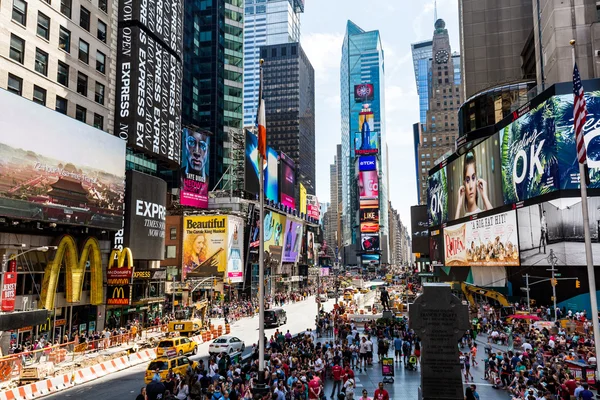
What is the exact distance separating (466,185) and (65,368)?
59513 millimetres

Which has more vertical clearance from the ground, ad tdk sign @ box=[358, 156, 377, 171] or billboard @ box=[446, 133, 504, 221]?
ad tdk sign @ box=[358, 156, 377, 171]

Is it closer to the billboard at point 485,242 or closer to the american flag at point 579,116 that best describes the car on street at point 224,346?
the american flag at point 579,116

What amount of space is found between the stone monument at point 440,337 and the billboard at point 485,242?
44545mm

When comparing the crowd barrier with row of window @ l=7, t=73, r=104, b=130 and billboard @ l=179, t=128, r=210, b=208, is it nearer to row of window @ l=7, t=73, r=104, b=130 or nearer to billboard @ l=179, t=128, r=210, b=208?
row of window @ l=7, t=73, r=104, b=130

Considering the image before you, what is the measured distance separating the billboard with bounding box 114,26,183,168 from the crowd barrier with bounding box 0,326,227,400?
21079 millimetres

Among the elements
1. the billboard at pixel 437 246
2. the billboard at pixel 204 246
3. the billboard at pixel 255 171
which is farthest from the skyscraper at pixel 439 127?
the billboard at pixel 204 246

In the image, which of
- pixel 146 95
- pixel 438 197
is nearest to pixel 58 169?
A: pixel 146 95

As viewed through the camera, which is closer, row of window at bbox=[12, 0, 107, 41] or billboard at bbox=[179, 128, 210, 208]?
row of window at bbox=[12, 0, 107, 41]

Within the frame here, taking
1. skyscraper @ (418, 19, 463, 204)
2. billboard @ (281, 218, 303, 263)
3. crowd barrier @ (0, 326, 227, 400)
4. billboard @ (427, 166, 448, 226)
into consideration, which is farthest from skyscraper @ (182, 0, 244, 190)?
skyscraper @ (418, 19, 463, 204)

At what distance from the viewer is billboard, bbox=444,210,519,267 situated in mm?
56344

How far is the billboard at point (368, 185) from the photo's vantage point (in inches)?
7146

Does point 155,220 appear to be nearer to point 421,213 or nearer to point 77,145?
point 77,145

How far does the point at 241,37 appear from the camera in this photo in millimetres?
103875

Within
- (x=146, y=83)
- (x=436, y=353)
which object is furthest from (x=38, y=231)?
(x=436, y=353)
